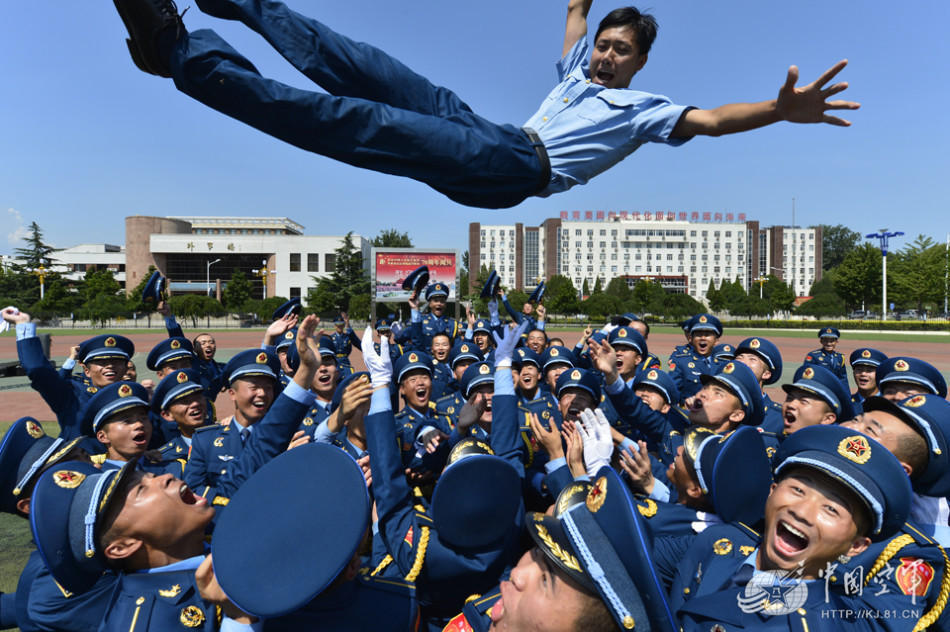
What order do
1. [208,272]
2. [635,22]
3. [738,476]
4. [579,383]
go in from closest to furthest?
[738,476] → [635,22] → [579,383] → [208,272]

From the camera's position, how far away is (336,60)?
103 inches

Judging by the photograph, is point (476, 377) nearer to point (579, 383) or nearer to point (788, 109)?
point (579, 383)

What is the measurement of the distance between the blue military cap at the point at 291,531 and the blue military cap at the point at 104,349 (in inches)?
180

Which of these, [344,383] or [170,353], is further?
[170,353]

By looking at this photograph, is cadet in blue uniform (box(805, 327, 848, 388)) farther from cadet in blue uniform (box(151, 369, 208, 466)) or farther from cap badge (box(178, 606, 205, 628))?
cap badge (box(178, 606, 205, 628))

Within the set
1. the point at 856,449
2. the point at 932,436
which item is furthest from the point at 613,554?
the point at 932,436

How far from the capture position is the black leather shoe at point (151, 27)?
2.17 m

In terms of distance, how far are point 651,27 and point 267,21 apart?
6.78 ft

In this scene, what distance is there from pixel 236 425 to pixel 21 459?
4.53ft

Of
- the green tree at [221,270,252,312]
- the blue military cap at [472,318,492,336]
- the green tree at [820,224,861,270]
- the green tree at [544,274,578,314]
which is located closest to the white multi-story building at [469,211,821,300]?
the green tree at [820,224,861,270]

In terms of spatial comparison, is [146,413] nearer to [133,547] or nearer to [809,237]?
[133,547]

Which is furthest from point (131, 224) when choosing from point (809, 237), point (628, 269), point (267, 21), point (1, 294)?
point (809, 237)

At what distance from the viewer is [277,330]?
14.6ft

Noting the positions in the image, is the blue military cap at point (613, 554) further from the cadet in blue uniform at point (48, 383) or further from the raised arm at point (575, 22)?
the cadet in blue uniform at point (48, 383)
